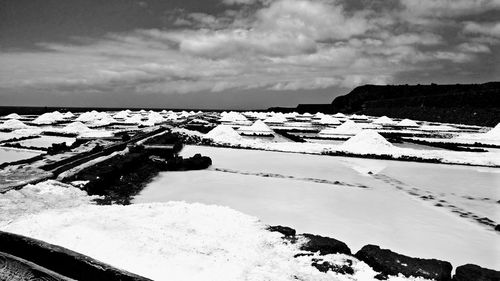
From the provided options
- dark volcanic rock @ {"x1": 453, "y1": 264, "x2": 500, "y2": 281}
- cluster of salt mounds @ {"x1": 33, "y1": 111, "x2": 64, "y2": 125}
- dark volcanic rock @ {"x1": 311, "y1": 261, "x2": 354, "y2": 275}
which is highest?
cluster of salt mounds @ {"x1": 33, "y1": 111, "x2": 64, "y2": 125}

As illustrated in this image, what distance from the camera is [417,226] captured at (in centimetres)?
476

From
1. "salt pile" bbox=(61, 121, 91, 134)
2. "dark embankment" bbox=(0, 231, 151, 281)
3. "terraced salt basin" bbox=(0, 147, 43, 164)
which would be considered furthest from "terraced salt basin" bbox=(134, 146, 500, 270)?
"salt pile" bbox=(61, 121, 91, 134)

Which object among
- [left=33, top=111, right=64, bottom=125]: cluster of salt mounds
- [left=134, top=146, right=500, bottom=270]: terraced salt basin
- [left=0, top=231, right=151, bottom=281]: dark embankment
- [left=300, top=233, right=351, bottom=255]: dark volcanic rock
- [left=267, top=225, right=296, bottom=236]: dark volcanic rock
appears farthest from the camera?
[left=33, top=111, right=64, bottom=125]: cluster of salt mounds

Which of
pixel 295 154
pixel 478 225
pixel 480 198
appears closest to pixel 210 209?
pixel 478 225

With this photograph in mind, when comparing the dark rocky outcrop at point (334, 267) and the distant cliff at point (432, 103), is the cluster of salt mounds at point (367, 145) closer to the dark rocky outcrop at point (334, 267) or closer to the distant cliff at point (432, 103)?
the dark rocky outcrop at point (334, 267)

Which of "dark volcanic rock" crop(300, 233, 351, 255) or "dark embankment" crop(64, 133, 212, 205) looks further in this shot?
"dark embankment" crop(64, 133, 212, 205)

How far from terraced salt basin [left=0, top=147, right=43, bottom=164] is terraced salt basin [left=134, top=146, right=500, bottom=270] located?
5238 mm

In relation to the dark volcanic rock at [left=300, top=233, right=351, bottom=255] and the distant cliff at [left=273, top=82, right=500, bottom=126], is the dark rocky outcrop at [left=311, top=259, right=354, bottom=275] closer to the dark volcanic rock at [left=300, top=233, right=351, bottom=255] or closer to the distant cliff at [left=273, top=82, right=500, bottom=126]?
the dark volcanic rock at [left=300, top=233, right=351, bottom=255]

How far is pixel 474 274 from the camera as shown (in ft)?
9.75

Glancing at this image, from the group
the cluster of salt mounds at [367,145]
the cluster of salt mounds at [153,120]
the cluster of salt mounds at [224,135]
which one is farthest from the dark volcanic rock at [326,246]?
the cluster of salt mounds at [153,120]

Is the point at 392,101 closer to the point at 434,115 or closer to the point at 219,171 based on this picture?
the point at 434,115

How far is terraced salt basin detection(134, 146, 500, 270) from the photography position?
168 inches

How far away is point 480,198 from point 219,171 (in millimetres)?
5218

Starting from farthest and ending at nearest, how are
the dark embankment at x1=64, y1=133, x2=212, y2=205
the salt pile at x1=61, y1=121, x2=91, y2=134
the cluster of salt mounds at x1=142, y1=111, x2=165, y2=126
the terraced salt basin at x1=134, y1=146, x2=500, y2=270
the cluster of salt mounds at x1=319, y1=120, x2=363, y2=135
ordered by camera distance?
the cluster of salt mounds at x1=142, y1=111, x2=165, y2=126
the cluster of salt mounds at x1=319, y1=120, x2=363, y2=135
the salt pile at x1=61, y1=121, x2=91, y2=134
the dark embankment at x1=64, y1=133, x2=212, y2=205
the terraced salt basin at x1=134, y1=146, x2=500, y2=270
